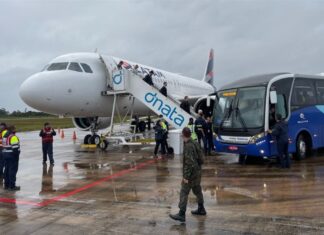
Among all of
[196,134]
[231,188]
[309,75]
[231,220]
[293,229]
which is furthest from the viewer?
[196,134]

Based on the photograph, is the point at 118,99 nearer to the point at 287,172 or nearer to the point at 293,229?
the point at 287,172

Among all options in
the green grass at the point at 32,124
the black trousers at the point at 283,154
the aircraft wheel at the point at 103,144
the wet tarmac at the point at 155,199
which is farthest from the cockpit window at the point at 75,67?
the green grass at the point at 32,124

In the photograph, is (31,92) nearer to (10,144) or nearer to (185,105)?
(10,144)

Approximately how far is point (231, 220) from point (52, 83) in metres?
11.5

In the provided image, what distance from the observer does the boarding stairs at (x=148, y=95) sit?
56.8 ft

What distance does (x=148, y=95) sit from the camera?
17.6 metres

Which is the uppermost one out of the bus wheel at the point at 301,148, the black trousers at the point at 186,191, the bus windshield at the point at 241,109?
the bus windshield at the point at 241,109

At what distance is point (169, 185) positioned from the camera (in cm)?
948

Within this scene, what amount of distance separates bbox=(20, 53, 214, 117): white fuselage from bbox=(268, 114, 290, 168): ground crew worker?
840cm

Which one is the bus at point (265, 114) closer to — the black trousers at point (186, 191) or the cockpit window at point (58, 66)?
the black trousers at point (186, 191)

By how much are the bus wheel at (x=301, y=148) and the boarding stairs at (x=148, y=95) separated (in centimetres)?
514

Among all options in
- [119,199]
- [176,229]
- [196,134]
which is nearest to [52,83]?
[196,134]

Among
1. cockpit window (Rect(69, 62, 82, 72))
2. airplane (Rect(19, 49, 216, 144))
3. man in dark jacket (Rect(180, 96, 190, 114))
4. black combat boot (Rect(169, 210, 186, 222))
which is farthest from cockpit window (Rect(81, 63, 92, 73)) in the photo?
black combat boot (Rect(169, 210, 186, 222))

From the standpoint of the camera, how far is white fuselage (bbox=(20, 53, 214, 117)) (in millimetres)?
15773
